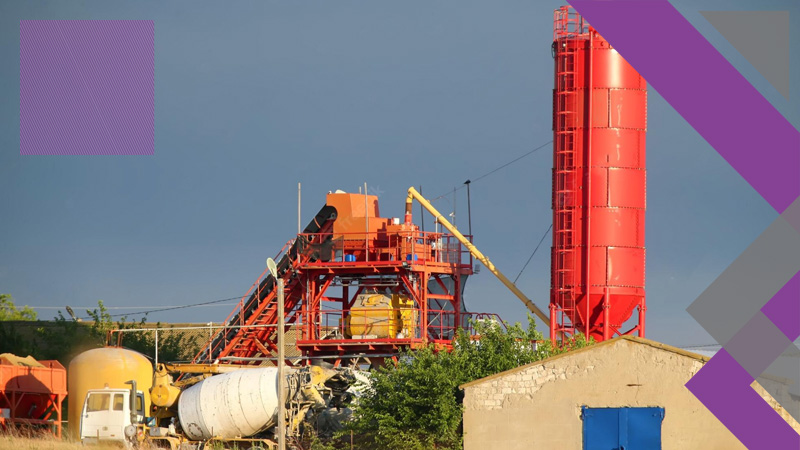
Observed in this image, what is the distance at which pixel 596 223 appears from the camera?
55.7 metres

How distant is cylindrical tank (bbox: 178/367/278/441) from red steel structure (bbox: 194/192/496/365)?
1036cm

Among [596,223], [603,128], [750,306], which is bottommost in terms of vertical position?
[750,306]

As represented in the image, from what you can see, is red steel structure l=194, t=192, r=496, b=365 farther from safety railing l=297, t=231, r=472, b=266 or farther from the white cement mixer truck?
the white cement mixer truck

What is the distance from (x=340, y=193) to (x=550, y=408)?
23.4 metres

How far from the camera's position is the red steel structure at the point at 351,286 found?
57875 mm

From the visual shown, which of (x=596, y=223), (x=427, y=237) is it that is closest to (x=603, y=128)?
(x=596, y=223)

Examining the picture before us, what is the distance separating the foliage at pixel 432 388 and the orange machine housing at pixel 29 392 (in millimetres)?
13823

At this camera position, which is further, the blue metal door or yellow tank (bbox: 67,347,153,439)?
yellow tank (bbox: 67,347,153,439)

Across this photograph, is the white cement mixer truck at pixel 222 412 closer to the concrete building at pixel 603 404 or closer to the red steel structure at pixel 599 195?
the concrete building at pixel 603 404

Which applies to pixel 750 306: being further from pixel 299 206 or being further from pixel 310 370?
pixel 299 206

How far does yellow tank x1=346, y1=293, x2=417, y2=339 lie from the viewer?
5728cm

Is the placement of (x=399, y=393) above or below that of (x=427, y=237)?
below

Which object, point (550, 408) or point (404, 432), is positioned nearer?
point (550, 408)
